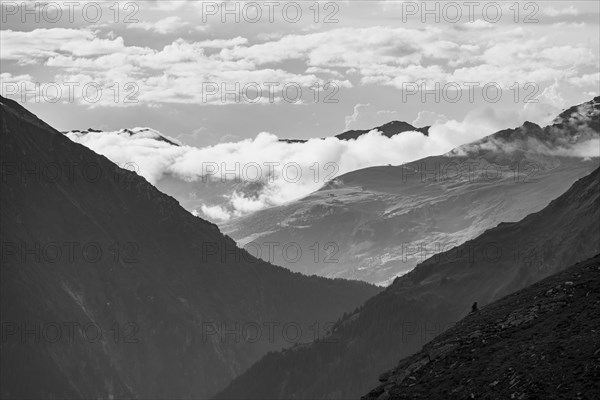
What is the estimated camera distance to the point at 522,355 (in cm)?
9862

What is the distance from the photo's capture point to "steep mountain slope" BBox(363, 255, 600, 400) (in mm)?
90812

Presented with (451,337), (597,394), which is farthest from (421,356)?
(597,394)

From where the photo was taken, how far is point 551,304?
110m

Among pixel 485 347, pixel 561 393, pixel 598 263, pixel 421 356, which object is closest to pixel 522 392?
pixel 561 393

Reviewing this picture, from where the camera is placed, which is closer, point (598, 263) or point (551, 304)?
point (551, 304)

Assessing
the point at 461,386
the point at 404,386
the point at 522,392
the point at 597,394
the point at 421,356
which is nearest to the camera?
the point at 597,394

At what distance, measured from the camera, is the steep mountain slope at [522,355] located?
90.8m

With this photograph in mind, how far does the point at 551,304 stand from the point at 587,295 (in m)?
4.33

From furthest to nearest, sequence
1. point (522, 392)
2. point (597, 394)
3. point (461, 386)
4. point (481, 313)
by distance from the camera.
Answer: point (481, 313) → point (461, 386) → point (522, 392) → point (597, 394)

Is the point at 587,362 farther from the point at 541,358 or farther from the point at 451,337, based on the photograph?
the point at 451,337

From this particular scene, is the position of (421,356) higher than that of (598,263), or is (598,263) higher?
(598,263)

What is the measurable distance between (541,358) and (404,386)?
1509cm

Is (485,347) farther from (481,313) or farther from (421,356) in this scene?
(481,313)

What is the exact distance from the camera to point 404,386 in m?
106
